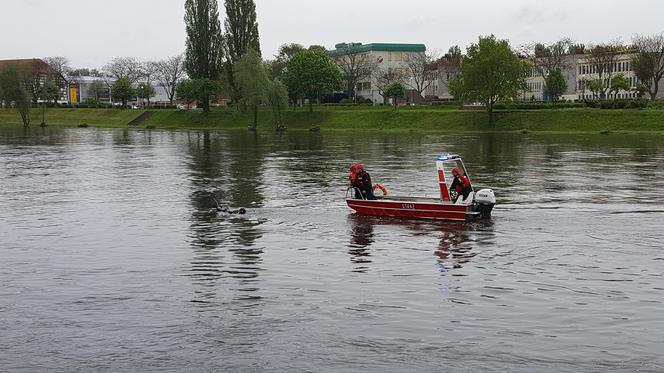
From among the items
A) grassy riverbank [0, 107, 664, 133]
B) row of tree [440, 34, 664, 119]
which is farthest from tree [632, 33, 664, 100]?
grassy riverbank [0, 107, 664, 133]

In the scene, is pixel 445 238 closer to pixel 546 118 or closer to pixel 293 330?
pixel 293 330

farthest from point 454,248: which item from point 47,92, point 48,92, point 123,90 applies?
point 48,92

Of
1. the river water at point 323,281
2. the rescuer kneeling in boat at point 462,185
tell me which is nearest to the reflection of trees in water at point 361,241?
the river water at point 323,281

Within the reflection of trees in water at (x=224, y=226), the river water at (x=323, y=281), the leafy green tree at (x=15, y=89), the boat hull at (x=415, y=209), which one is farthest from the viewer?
the leafy green tree at (x=15, y=89)

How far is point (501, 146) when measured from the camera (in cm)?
7606

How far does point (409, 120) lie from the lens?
→ 116 meters

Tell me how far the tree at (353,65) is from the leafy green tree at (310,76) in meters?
30.2

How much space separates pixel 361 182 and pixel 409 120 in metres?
85.1

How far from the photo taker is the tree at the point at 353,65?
170 meters

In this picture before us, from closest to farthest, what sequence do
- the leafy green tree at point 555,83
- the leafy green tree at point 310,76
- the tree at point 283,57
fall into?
the leafy green tree at point 555,83 → the leafy green tree at point 310,76 → the tree at point 283,57

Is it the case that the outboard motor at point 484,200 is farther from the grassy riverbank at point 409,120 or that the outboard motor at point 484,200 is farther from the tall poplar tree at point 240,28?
the tall poplar tree at point 240,28

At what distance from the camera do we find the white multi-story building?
176 m

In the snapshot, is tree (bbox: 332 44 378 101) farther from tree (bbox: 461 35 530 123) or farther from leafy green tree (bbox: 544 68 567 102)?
tree (bbox: 461 35 530 123)

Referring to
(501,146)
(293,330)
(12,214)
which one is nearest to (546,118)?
(501,146)
